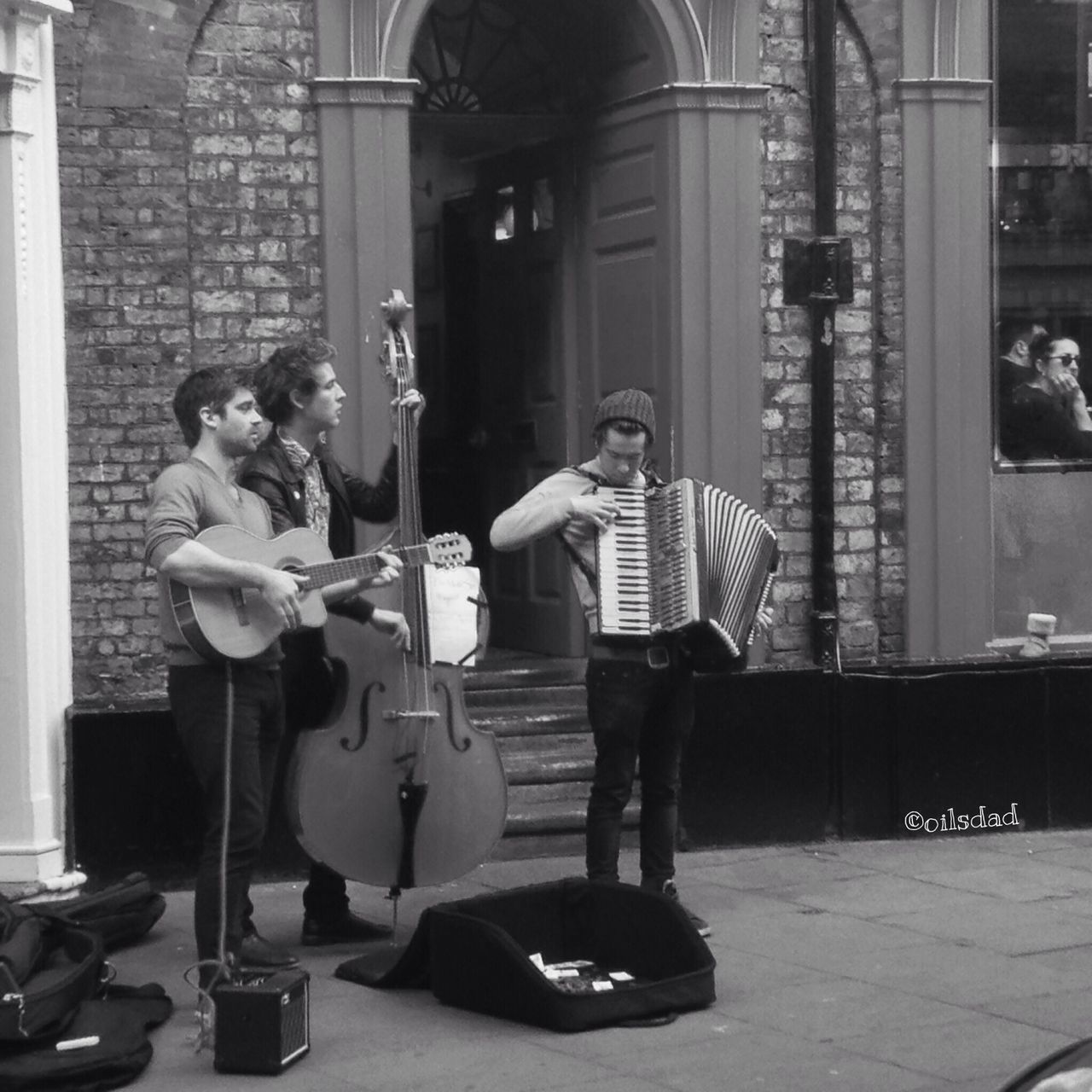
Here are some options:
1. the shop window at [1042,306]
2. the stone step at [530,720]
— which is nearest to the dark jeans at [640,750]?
the stone step at [530,720]

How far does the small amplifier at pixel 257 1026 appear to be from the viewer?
5637 mm

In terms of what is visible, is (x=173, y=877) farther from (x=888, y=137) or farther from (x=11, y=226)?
(x=888, y=137)

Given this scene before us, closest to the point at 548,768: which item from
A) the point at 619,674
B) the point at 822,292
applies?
the point at 619,674

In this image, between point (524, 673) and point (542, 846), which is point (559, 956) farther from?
point (524, 673)

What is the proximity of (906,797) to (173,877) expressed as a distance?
9.72 ft

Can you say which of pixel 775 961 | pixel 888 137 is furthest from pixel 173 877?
pixel 888 137

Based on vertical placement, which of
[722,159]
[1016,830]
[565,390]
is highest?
[722,159]

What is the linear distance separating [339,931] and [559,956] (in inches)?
36.1

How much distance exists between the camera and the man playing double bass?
6.78 meters

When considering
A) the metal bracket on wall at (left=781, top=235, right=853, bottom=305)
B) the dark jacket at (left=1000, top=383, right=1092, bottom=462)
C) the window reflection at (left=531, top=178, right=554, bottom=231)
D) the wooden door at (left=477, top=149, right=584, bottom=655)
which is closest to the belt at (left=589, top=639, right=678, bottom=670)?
the metal bracket on wall at (left=781, top=235, right=853, bottom=305)

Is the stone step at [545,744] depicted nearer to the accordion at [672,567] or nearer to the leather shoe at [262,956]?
the accordion at [672,567]

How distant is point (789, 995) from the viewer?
21.1 ft

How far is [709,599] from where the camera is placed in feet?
23.0

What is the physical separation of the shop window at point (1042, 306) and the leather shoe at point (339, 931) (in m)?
3.45
